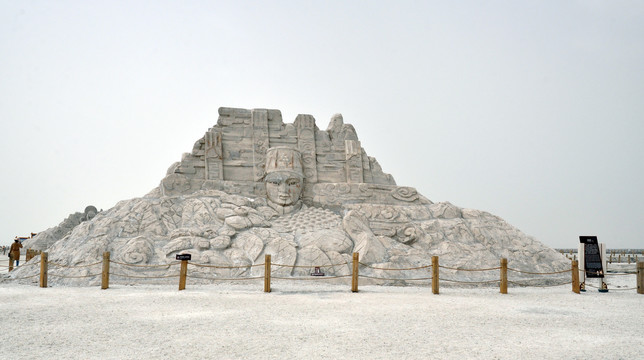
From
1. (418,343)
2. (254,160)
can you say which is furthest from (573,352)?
(254,160)

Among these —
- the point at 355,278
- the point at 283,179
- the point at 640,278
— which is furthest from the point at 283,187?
the point at 640,278

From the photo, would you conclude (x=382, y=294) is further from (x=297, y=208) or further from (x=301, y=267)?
(x=297, y=208)

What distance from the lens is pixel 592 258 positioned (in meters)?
10.9

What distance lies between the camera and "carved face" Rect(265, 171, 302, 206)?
46.4ft

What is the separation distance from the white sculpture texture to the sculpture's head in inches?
1.3

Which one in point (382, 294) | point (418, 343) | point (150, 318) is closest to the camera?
point (418, 343)

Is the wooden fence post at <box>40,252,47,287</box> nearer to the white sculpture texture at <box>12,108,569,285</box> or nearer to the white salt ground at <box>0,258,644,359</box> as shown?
the white sculpture texture at <box>12,108,569,285</box>

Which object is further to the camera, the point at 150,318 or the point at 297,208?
the point at 297,208

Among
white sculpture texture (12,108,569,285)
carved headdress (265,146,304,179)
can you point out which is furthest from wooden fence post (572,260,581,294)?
carved headdress (265,146,304,179)

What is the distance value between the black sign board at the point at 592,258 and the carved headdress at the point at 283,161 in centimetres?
805

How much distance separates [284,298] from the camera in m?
8.84

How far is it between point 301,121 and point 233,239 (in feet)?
17.5

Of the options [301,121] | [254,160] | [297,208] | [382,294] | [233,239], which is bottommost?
[382,294]

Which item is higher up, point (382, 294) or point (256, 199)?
point (256, 199)
